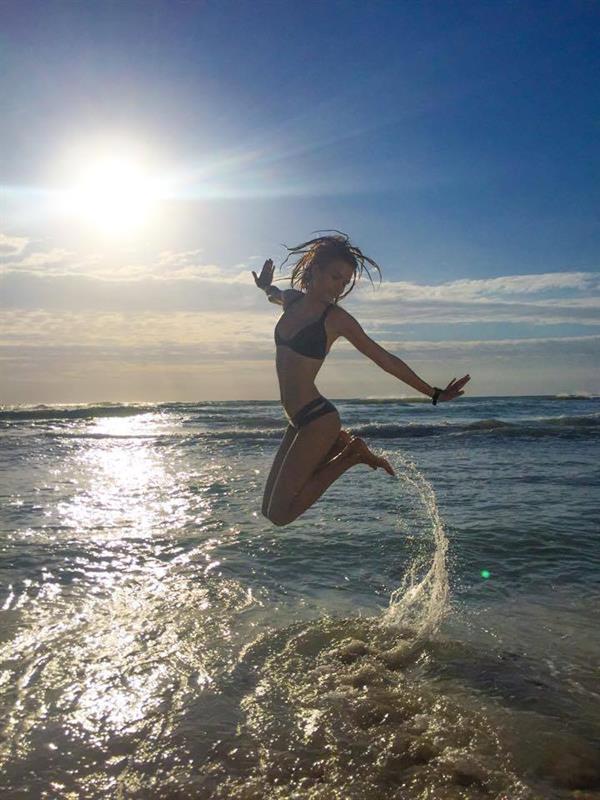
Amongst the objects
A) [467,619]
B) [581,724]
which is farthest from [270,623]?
[581,724]

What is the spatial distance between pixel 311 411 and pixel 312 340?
2.07ft

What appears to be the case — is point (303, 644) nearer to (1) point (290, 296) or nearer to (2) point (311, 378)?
(2) point (311, 378)

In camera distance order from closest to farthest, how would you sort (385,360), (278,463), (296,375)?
1. (385,360)
2. (296,375)
3. (278,463)

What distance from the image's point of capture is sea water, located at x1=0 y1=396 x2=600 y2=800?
150 inches

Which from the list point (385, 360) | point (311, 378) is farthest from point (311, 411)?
point (385, 360)

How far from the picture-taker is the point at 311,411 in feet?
20.8

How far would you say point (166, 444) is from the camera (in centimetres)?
2202

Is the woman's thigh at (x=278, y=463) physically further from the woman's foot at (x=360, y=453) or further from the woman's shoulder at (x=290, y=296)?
the woman's shoulder at (x=290, y=296)

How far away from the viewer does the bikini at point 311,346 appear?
20.1 feet

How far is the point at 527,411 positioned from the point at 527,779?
32.9 metres

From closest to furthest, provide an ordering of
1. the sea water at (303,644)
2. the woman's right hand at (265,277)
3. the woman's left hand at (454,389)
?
the sea water at (303,644), the woman's left hand at (454,389), the woman's right hand at (265,277)

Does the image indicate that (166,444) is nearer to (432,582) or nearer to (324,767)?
(432,582)

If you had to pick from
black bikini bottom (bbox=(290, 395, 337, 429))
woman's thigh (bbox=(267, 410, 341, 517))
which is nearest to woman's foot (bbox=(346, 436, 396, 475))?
woman's thigh (bbox=(267, 410, 341, 517))

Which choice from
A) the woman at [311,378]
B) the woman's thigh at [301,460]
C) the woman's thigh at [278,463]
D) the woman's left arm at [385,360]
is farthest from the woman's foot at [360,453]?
the woman's left arm at [385,360]
